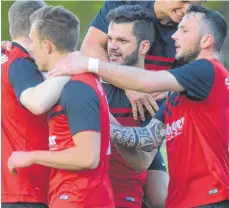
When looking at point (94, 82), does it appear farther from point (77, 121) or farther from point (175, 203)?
point (175, 203)

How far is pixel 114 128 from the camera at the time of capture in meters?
5.66

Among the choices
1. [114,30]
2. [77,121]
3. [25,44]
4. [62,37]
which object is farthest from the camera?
[114,30]

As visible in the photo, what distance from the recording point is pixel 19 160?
4.96 meters

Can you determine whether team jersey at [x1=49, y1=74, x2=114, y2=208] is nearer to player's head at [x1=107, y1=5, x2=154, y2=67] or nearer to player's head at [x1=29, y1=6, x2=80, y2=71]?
player's head at [x1=29, y1=6, x2=80, y2=71]

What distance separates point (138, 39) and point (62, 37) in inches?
45.9

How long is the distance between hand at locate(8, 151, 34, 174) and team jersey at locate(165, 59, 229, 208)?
1.05m

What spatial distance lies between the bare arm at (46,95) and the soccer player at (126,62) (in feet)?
3.68

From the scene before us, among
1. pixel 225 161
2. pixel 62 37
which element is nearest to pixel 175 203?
pixel 225 161

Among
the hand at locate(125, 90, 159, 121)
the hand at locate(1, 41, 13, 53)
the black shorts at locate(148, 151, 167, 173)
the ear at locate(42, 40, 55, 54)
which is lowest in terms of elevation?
the black shorts at locate(148, 151, 167, 173)

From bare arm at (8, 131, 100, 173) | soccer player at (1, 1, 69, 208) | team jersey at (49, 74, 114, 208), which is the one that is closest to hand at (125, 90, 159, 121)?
soccer player at (1, 1, 69, 208)

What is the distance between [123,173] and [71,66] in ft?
4.53

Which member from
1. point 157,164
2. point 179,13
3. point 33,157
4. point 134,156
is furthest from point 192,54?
point 33,157

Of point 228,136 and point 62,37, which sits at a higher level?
point 62,37

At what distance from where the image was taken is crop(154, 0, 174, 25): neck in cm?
646
